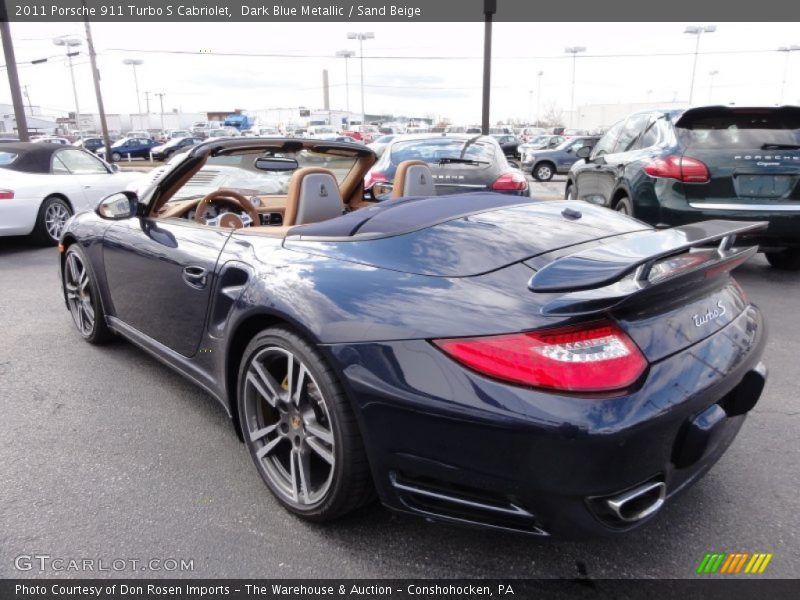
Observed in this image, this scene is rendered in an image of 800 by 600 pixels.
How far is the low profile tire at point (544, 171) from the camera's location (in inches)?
844

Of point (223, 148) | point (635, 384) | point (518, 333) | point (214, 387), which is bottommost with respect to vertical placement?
point (214, 387)

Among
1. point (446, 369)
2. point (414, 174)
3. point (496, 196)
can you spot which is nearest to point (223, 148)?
point (414, 174)

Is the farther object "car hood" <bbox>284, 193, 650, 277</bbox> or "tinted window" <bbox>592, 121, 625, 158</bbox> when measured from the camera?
"tinted window" <bbox>592, 121, 625, 158</bbox>

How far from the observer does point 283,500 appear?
226 centimetres

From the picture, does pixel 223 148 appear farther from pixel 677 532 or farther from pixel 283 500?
pixel 677 532

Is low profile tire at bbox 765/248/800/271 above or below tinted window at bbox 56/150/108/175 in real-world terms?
below

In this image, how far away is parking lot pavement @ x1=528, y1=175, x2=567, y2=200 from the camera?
14891mm

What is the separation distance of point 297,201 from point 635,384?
6.01ft

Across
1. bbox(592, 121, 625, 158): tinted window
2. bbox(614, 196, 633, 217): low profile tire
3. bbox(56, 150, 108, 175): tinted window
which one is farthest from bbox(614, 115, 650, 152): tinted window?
bbox(56, 150, 108, 175): tinted window

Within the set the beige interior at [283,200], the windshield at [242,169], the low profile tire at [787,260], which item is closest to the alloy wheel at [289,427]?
the beige interior at [283,200]

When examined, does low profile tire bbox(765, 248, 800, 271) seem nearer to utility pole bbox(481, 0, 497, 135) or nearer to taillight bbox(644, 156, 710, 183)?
taillight bbox(644, 156, 710, 183)

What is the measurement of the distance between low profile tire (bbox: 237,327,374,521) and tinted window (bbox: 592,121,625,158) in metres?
5.95

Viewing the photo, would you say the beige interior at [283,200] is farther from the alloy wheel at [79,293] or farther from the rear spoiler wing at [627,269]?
the rear spoiler wing at [627,269]

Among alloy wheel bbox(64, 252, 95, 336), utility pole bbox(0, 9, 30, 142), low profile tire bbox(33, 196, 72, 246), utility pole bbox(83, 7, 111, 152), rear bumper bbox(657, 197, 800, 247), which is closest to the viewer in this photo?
alloy wheel bbox(64, 252, 95, 336)
